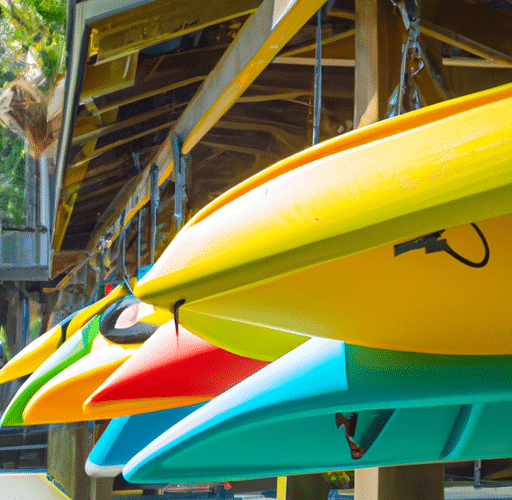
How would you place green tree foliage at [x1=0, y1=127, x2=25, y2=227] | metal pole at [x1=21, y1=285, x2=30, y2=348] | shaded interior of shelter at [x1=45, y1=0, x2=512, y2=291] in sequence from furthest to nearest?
green tree foliage at [x1=0, y1=127, x2=25, y2=227]
metal pole at [x1=21, y1=285, x2=30, y2=348]
shaded interior of shelter at [x1=45, y1=0, x2=512, y2=291]

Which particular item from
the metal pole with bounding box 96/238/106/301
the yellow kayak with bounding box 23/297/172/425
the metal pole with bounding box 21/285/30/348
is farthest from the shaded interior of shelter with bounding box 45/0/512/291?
the metal pole with bounding box 21/285/30/348

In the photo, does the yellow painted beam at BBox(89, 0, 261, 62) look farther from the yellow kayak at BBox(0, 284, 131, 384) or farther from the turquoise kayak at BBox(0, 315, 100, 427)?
the yellow kayak at BBox(0, 284, 131, 384)

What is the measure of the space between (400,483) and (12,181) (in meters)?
11.0

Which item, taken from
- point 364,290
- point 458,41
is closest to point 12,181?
point 458,41

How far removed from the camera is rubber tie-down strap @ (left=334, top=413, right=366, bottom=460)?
1719 mm

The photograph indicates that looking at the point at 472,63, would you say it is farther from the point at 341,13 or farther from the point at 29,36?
the point at 29,36

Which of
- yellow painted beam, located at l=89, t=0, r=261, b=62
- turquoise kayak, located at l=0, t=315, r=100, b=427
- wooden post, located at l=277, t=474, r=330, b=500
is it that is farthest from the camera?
wooden post, located at l=277, t=474, r=330, b=500

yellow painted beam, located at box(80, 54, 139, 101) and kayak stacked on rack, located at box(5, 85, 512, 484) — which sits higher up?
yellow painted beam, located at box(80, 54, 139, 101)

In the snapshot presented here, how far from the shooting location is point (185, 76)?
277 cm

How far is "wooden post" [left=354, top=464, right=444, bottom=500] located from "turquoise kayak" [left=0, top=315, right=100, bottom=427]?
49.9 inches

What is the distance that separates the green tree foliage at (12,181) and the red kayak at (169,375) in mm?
10049

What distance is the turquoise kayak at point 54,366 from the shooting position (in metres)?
2.69

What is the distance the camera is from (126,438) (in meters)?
2.43

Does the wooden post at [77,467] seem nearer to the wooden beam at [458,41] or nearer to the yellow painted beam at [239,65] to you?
the yellow painted beam at [239,65]
